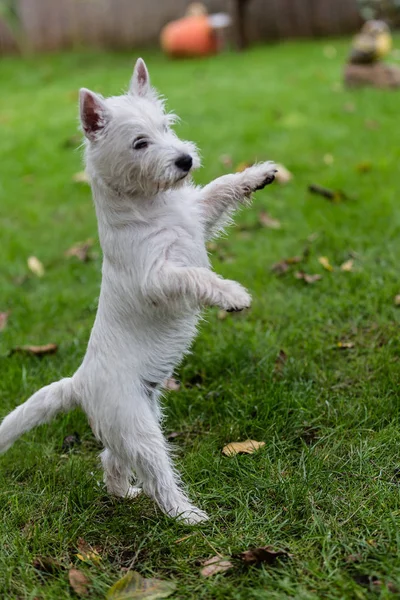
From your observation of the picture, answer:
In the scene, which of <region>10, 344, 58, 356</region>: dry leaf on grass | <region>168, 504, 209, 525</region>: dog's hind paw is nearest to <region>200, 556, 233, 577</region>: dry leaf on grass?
<region>168, 504, 209, 525</region>: dog's hind paw

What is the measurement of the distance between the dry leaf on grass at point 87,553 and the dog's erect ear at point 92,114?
5.09ft

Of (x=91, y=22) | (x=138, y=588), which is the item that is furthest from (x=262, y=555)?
(x=91, y=22)

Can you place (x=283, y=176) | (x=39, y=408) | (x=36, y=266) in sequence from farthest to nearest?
(x=283, y=176)
(x=36, y=266)
(x=39, y=408)

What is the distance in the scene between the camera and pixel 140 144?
273cm

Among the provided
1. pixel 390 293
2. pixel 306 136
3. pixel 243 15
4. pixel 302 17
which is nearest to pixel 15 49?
pixel 243 15

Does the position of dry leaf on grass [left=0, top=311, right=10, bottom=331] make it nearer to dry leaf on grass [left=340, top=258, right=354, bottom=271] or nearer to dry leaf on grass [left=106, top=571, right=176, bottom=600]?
dry leaf on grass [left=340, top=258, right=354, bottom=271]

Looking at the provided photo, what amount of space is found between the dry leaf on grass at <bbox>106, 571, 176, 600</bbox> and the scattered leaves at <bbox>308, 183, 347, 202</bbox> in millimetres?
3829

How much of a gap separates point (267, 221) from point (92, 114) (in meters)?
3.03

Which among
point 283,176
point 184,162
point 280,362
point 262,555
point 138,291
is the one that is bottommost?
point 283,176

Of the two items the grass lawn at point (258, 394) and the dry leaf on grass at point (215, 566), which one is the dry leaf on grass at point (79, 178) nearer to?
the grass lawn at point (258, 394)

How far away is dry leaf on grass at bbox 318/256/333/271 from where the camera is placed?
15.2 feet

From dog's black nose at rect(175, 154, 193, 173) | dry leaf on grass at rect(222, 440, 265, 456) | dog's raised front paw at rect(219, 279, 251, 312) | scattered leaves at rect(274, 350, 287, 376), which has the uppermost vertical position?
dog's black nose at rect(175, 154, 193, 173)

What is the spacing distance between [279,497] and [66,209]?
4.20 meters

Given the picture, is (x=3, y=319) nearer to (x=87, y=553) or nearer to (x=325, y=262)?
(x=325, y=262)
